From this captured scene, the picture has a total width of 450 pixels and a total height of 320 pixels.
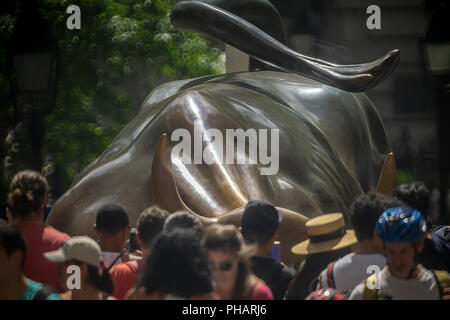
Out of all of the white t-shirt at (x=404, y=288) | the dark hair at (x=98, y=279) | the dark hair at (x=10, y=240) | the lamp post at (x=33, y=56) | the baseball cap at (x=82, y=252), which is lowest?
the white t-shirt at (x=404, y=288)

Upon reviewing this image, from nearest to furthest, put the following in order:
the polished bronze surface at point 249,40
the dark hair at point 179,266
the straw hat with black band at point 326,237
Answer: the dark hair at point 179,266, the straw hat with black band at point 326,237, the polished bronze surface at point 249,40

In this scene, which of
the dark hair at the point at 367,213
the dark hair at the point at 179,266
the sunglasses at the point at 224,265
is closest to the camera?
the dark hair at the point at 179,266

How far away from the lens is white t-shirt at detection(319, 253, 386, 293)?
536 cm

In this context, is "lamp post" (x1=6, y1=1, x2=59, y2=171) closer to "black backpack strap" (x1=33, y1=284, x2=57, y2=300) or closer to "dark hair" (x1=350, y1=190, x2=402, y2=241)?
"black backpack strap" (x1=33, y1=284, x2=57, y2=300)

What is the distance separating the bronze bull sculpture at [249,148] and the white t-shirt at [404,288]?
1547 millimetres

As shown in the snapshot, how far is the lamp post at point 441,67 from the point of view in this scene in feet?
31.1

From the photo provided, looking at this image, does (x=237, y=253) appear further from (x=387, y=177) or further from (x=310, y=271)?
(x=387, y=177)

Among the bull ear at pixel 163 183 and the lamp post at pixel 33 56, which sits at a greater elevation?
the lamp post at pixel 33 56

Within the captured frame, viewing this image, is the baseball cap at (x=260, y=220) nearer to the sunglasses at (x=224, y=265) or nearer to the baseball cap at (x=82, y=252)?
the sunglasses at (x=224, y=265)

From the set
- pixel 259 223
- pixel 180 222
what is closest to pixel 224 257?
pixel 180 222

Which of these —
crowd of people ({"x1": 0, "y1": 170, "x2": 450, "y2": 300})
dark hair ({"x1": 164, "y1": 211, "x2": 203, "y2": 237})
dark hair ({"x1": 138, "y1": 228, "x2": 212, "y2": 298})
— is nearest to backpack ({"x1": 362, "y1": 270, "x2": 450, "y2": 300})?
crowd of people ({"x1": 0, "y1": 170, "x2": 450, "y2": 300})

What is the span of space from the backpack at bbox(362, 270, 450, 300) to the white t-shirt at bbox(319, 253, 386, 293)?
24 centimetres

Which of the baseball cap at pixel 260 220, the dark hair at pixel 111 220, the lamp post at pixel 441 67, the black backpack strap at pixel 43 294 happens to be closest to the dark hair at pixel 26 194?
the dark hair at pixel 111 220

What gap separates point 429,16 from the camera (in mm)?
9539
